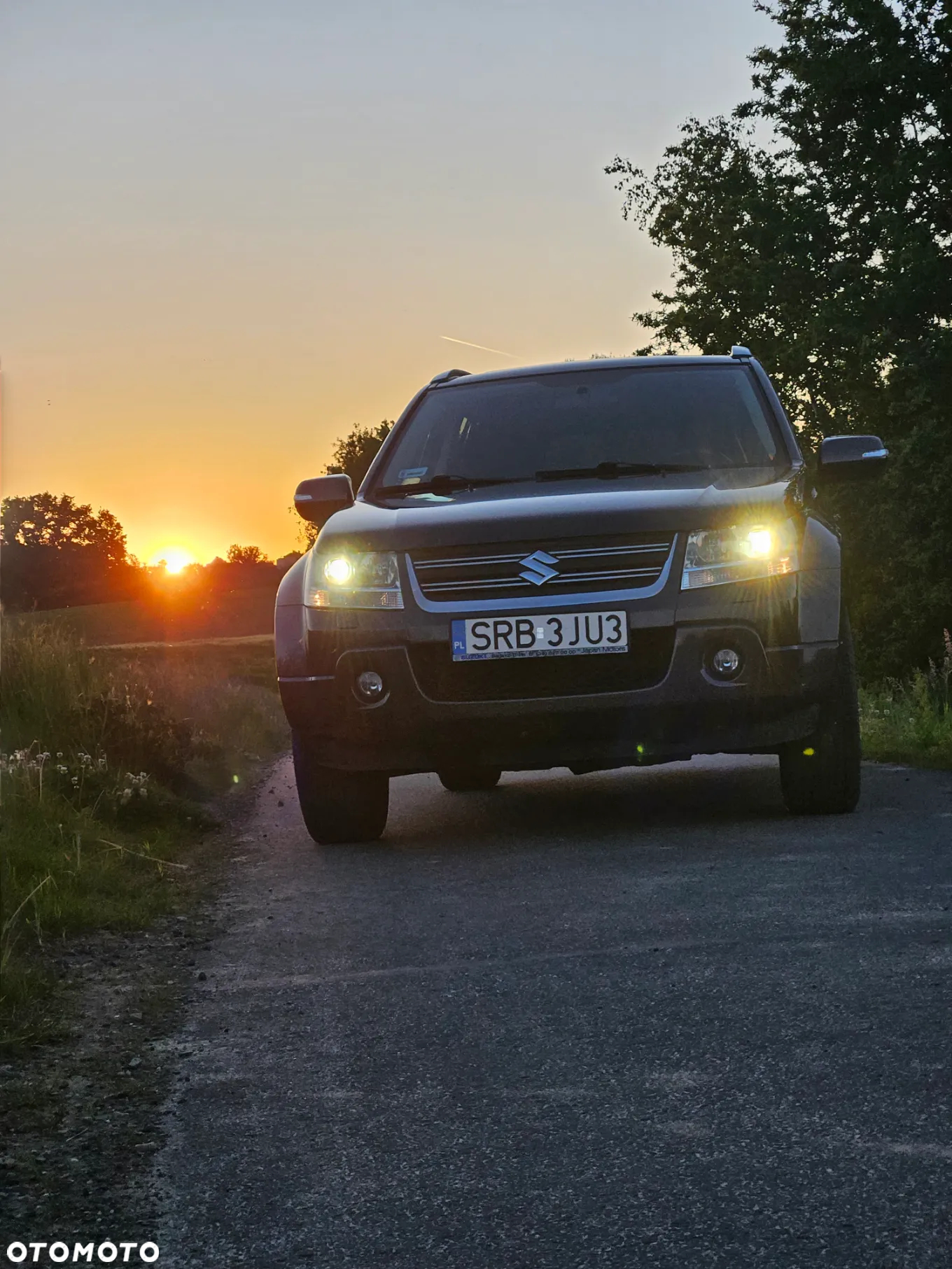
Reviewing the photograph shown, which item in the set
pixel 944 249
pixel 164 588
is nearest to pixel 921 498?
pixel 944 249

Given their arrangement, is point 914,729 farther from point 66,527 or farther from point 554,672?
point 66,527

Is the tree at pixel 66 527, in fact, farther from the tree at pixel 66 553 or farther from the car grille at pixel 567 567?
the car grille at pixel 567 567

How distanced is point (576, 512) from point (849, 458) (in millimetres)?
1462

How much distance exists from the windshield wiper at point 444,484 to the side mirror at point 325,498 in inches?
7.1

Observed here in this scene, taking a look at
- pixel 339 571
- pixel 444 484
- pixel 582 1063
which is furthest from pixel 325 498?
pixel 582 1063

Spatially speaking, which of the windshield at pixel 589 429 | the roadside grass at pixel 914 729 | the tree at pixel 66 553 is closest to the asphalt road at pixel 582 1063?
the windshield at pixel 589 429

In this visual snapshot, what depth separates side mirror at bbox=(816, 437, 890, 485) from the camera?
7.72m

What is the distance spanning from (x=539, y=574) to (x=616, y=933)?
6.64 feet

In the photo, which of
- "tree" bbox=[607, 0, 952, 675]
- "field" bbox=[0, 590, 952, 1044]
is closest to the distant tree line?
"tree" bbox=[607, 0, 952, 675]

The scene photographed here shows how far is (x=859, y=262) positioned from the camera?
3731cm

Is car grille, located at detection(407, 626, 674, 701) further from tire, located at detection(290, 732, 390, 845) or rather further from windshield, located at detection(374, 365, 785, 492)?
windshield, located at detection(374, 365, 785, 492)

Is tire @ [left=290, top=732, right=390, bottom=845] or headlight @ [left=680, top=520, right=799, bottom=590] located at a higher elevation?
headlight @ [left=680, top=520, right=799, bottom=590]

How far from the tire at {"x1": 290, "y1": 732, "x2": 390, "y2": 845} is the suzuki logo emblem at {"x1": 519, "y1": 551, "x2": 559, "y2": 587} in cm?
122

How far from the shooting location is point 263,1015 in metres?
4.57
